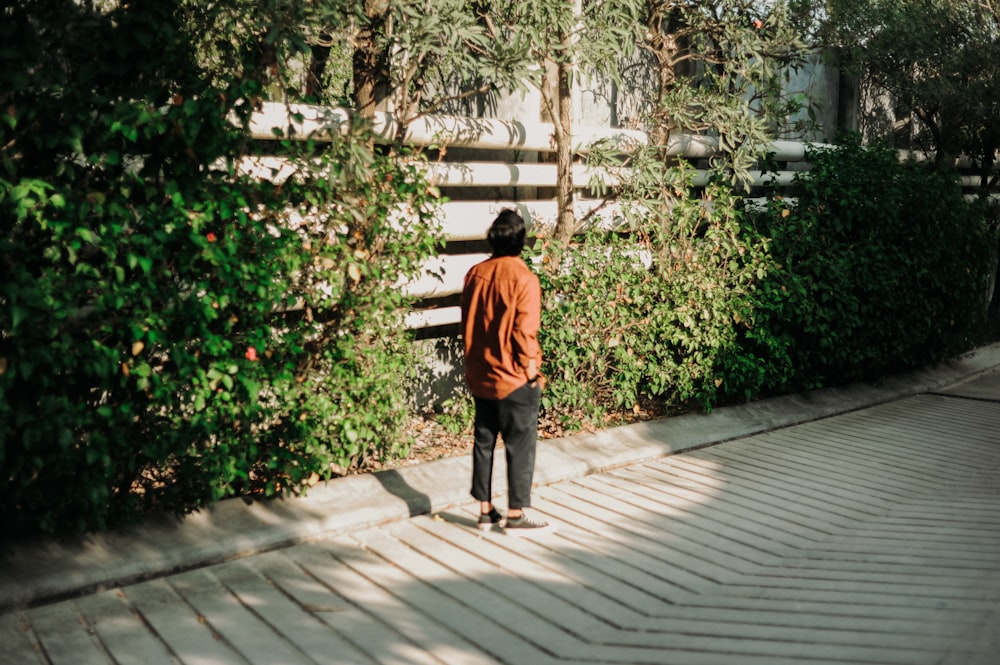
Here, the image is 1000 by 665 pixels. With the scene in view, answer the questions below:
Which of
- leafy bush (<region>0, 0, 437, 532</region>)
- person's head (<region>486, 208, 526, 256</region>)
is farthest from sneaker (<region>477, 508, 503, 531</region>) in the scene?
person's head (<region>486, 208, 526, 256</region>)

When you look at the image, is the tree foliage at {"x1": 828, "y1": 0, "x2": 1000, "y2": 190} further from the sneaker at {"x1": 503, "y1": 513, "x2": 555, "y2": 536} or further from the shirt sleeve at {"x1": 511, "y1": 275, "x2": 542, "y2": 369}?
the sneaker at {"x1": 503, "y1": 513, "x2": 555, "y2": 536}

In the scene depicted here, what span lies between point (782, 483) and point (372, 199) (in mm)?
3355

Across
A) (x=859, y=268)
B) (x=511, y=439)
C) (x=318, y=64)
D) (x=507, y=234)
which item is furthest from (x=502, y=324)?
(x=859, y=268)

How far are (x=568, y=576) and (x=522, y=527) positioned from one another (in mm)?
621

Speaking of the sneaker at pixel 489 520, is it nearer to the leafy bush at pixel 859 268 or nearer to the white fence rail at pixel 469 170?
the white fence rail at pixel 469 170

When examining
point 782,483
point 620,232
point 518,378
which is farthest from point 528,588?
point 620,232

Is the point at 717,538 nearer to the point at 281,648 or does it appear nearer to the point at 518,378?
the point at 518,378

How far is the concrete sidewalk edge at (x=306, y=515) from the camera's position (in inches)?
183

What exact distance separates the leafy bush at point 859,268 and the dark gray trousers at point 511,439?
3654 millimetres

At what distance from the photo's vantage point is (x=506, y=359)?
5543 millimetres

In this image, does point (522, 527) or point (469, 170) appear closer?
point (522, 527)

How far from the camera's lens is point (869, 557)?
5.45 m

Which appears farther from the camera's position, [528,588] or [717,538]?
[717,538]

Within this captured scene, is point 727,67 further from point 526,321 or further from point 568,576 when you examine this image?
point 568,576
